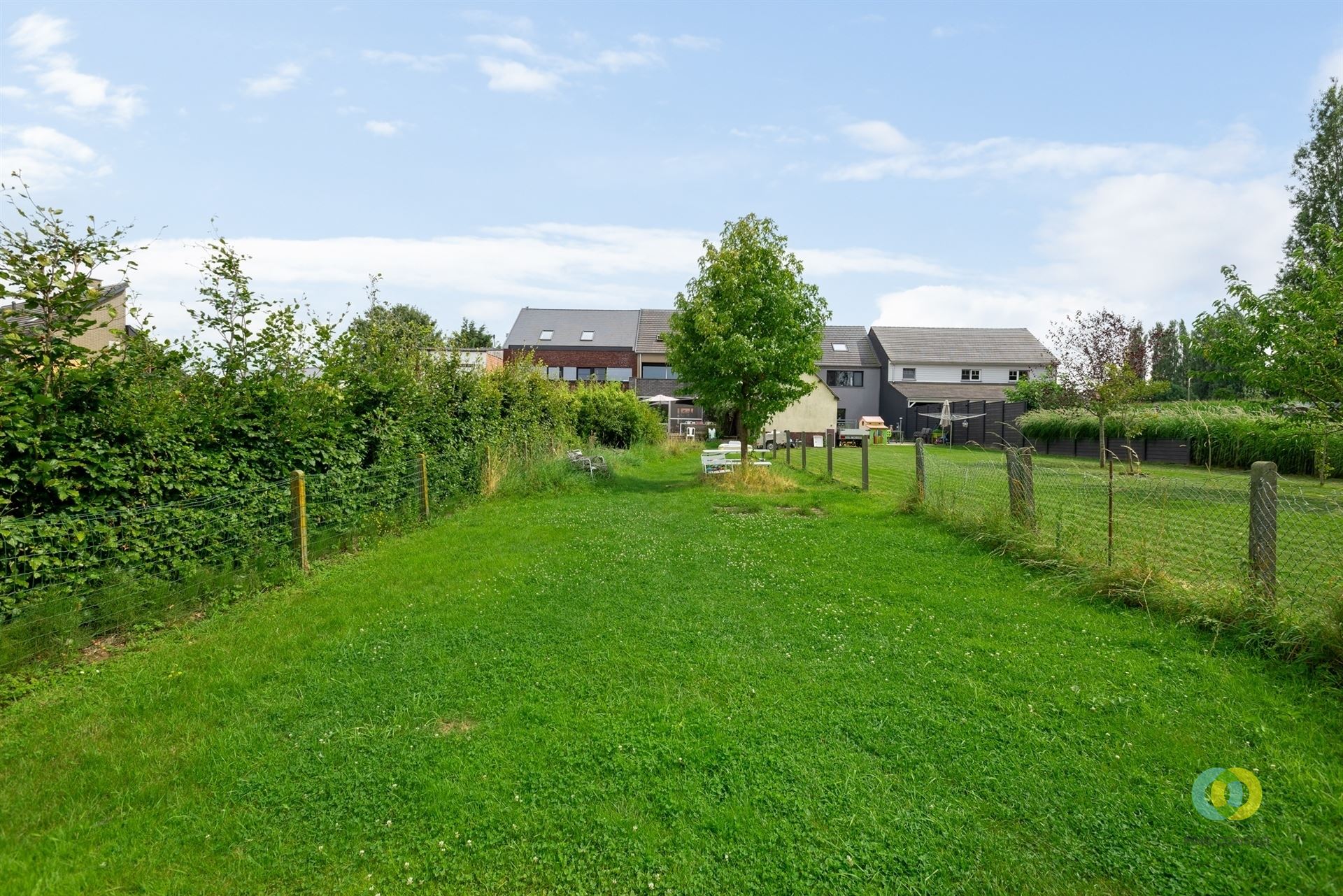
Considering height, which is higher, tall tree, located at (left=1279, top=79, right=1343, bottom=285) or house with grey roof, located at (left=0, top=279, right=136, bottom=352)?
tall tree, located at (left=1279, top=79, right=1343, bottom=285)

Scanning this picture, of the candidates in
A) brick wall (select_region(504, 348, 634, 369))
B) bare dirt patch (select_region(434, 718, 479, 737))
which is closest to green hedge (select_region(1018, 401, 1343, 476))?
bare dirt patch (select_region(434, 718, 479, 737))

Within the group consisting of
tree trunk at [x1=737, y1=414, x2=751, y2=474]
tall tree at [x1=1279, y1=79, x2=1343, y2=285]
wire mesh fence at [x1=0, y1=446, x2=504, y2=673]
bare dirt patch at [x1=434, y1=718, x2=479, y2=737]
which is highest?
tall tree at [x1=1279, y1=79, x2=1343, y2=285]

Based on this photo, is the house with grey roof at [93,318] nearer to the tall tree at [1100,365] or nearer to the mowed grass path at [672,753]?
the mowed grass path at [672,753]

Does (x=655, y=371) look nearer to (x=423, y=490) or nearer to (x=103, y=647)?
(x=423, y=490)

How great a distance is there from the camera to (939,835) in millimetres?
3072

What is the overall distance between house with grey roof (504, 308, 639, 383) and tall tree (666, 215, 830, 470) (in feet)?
116

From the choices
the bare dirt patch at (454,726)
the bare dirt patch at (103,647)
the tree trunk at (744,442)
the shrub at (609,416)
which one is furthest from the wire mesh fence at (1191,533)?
the shrub at (609,416)

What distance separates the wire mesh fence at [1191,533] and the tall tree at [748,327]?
549cm

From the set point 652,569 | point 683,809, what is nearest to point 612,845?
point 683,809

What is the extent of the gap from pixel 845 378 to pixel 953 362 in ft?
25.4

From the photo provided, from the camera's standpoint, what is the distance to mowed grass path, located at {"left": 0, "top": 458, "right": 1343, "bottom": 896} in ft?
9.56

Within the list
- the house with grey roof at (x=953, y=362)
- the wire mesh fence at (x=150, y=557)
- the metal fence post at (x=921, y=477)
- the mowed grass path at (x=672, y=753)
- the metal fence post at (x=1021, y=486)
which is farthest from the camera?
the house with grey roof at (x=953, y=362)

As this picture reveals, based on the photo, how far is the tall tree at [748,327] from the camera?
1580 cm

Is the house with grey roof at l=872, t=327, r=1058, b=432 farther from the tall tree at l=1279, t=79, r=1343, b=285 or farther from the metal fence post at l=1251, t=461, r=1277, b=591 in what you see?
the metal fence post at l=1251, t=461, r=1277, b=591
